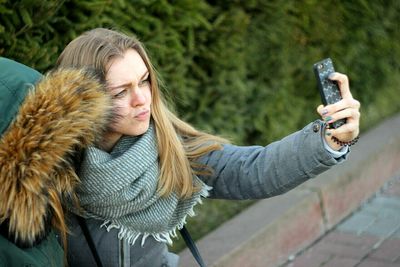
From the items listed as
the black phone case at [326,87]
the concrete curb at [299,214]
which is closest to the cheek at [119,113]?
the black phone case at [326,87]

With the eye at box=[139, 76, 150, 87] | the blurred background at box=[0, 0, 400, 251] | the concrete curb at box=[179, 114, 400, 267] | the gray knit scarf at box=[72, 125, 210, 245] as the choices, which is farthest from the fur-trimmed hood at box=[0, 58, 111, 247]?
the concrete curb at box=[179, 114, 400, 267]

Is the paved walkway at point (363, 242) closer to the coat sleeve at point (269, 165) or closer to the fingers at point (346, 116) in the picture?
the coat sleeve at point (269, 165)

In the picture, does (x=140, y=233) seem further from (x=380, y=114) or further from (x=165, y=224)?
(x=380, y=114)

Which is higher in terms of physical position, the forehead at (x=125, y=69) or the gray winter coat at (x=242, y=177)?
the forehead at (x=125, y=69)

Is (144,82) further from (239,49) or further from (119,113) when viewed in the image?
(239,49)

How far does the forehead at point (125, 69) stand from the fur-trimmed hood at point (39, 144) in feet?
0.63

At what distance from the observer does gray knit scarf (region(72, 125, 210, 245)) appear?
2422 millimetres

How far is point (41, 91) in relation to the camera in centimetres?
220

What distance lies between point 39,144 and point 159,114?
56cm

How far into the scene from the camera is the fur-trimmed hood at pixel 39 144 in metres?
2.16

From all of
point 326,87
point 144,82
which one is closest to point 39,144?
point 144,82

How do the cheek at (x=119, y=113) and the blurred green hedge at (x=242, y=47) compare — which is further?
the blurred green hedge at (x=242, y=47)

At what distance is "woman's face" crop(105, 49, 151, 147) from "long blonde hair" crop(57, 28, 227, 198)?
3 centimetres

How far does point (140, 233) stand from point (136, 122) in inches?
14.6
